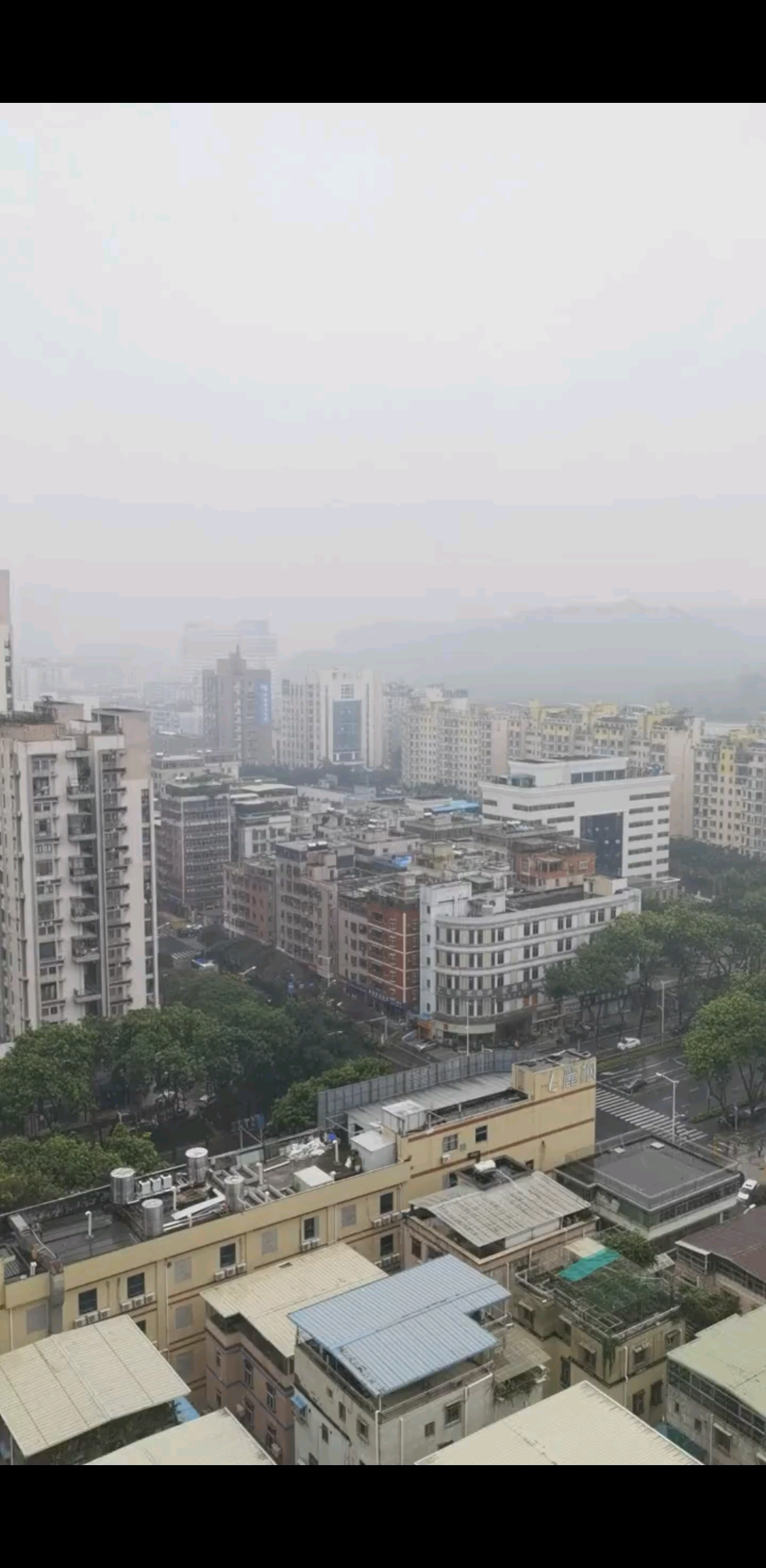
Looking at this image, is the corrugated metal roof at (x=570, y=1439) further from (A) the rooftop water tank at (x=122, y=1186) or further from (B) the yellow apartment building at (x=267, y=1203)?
(A) the rooftop water tank at (x=122, y=1186)

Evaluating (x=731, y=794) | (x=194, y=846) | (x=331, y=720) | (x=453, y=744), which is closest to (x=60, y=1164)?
(x=194, y=846)

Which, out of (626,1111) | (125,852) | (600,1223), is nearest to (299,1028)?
(125,852)

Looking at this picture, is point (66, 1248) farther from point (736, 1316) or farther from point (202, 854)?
point (202, 854)

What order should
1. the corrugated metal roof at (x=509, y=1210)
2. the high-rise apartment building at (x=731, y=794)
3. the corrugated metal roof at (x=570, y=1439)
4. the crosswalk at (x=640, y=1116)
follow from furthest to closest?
the high-rise apartment building at (x=731, y=794)
the crosswalk at (x=640, y=1116)
the corrugated metal roof at (x=509, y=1210)
the corrugated metal roof at (x=570, y=1439)

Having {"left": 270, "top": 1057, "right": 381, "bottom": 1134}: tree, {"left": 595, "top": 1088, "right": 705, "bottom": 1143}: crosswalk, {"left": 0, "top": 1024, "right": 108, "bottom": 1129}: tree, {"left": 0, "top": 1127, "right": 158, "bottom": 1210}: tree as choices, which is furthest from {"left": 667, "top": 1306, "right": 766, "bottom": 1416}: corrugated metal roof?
{"left": 0, "top": 1024, "right": 108, "bottom": 1129}: tree

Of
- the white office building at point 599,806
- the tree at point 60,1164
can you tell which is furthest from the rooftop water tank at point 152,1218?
the white office building at point 599,806
